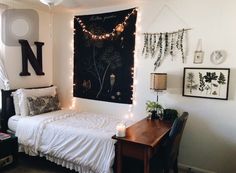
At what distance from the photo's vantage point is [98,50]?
3.74 metres

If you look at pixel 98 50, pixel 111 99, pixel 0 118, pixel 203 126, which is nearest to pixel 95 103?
pixel 111 99

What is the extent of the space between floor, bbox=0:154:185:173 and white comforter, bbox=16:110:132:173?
0.61 feet

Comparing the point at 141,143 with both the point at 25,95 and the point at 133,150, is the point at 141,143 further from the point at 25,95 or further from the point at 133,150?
the point at 25,95

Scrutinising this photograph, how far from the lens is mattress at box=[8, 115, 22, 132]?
10.7 ft

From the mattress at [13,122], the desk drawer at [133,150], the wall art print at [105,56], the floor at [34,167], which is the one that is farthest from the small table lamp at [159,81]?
the mattress at [13,122]

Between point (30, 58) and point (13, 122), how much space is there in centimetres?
117

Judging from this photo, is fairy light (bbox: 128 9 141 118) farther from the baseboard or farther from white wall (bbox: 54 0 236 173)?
the baseboard

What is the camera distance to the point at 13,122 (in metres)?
3.30

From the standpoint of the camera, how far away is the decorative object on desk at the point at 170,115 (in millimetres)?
2984

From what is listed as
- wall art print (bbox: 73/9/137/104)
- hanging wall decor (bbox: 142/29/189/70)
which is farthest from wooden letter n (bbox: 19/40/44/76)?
hanging wall decor (bbox: 142/29/189/70)

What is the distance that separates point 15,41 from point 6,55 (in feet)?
0.98

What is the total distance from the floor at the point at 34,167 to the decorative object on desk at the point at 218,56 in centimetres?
251

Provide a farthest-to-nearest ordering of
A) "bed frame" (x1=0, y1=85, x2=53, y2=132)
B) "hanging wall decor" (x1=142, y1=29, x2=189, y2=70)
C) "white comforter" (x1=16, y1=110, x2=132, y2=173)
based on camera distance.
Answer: "bed frame" (x1=0, y1=85, x2=53, y2=132)
"hanging wall decor" (x1=142, y1=29, x2=189, y2=70)
"white comforter" (x1=16, y1=110, x2=132, y2=173)

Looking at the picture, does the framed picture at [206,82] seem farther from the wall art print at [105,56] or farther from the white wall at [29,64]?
the white wall at [29,64]
